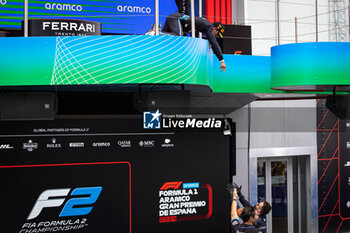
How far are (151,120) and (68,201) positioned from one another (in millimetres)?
1954

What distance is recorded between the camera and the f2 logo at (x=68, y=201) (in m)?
8.62

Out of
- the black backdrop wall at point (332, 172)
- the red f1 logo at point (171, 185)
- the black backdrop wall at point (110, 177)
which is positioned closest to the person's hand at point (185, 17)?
the black backdrop wall at point (110, 177)

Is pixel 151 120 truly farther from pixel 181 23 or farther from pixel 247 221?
pixel 247 221

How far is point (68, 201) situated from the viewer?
8.80 meters

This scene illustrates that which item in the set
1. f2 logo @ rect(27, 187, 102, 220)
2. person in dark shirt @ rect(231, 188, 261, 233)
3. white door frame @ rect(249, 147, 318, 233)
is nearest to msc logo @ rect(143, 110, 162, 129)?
f2 logo @ rect(27, 187, 102, 220)

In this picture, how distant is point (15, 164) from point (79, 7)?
Result: 309 centimetres

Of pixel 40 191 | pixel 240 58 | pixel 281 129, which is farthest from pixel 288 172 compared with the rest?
pixel 40 191

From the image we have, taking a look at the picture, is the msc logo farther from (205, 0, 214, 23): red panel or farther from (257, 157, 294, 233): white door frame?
(205, 0, 214, 23): red panel

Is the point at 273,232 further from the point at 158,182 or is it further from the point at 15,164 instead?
the point at 15,164

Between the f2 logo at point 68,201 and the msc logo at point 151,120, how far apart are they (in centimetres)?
138

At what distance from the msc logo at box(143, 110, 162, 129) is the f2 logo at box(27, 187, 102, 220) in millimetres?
1381

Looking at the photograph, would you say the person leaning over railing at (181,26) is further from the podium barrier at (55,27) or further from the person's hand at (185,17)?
the podium barrier at (55,27)

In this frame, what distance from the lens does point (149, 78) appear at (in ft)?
21.5

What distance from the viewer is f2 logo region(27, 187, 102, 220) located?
8617 mm
